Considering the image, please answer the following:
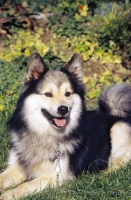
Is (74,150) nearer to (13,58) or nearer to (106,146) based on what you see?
(106,146)

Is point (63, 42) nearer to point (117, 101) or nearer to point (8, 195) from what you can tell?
point (117, 101)

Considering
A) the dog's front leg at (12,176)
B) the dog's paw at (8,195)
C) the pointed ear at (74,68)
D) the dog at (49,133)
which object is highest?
the pointed ear at (74,68)

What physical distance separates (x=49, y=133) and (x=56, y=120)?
19cm

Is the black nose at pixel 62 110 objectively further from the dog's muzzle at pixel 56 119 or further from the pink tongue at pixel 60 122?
the pink tongue at pixel 60 122

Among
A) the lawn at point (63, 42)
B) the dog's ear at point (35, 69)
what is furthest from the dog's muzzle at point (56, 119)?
the lawn at point (63, 42)

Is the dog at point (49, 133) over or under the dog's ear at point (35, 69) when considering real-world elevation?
under

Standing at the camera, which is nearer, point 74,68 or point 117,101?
point 74,68

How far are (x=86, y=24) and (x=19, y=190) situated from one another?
5414 millimetres

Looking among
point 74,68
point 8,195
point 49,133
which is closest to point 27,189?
point 8,195

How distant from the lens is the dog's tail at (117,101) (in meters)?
5.56

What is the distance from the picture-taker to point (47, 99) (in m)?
4.65

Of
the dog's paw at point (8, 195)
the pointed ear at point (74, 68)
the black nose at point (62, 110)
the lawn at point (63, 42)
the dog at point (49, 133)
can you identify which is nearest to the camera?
the dog's paw at point (8, 195)

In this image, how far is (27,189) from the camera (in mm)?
4465

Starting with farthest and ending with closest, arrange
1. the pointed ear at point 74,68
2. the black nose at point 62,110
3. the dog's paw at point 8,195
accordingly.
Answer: the pointed ear at point 74,68 < the black nose at point 62,110 < the dog's paw at point 8,195
